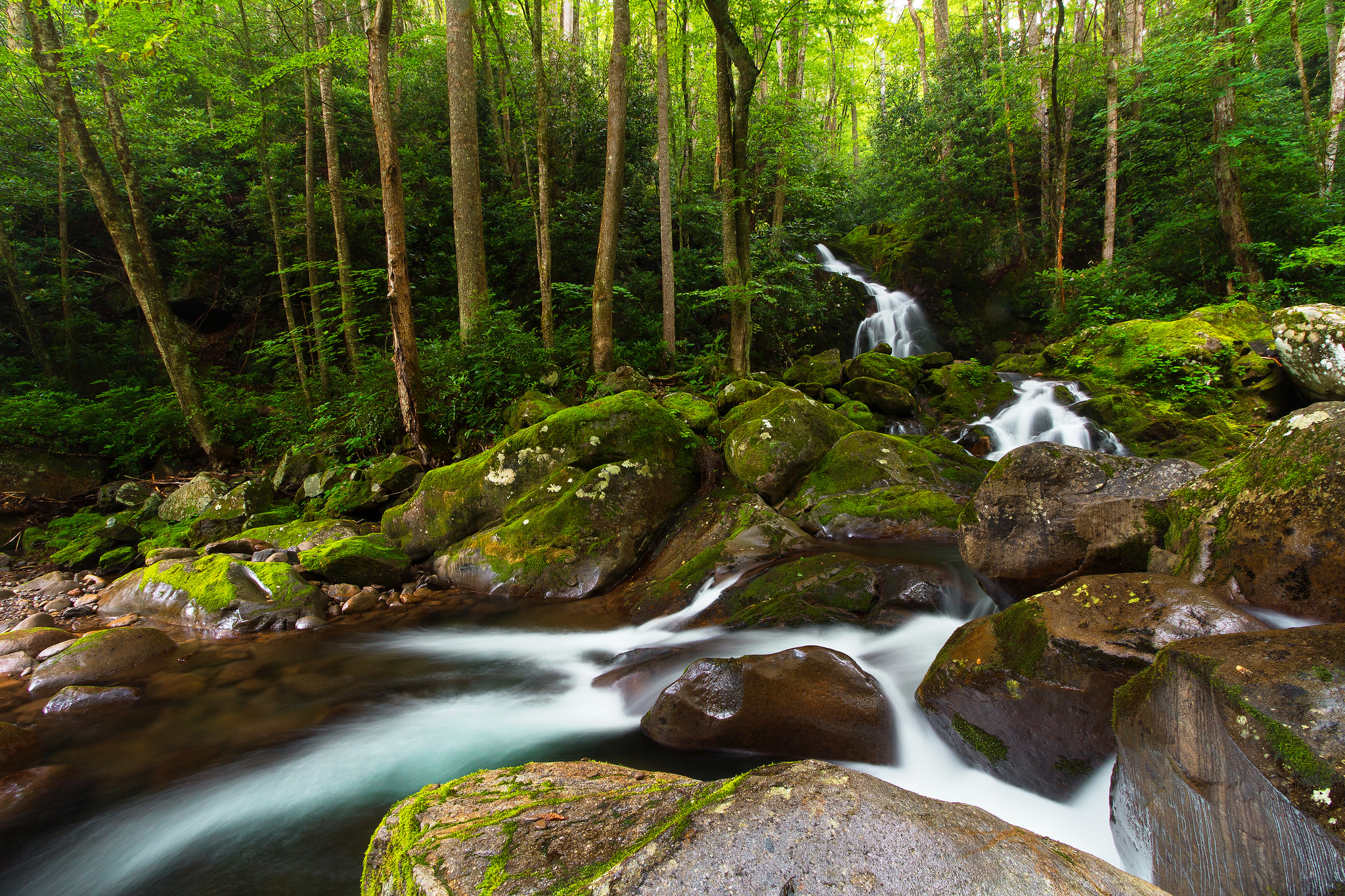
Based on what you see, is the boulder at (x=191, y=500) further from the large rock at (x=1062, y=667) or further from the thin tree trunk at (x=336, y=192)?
the large rock at (x=1062, y=667)

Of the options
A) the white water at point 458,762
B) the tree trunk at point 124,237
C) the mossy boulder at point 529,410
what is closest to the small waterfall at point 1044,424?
the white water at point 458,762

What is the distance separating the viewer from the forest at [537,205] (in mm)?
10289

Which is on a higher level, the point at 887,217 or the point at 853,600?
the point at 887,217

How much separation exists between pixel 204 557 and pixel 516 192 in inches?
435

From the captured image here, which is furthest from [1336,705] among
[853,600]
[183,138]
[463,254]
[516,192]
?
[183,138]

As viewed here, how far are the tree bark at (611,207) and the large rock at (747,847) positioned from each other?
30.7 ft

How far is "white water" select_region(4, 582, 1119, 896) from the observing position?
319 centimetres

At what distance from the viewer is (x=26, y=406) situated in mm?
10594

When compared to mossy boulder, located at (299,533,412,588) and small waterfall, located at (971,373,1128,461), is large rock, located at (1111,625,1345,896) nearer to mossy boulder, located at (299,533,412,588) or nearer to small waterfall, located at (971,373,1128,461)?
small waterfall, located at (971,373,1128,461)

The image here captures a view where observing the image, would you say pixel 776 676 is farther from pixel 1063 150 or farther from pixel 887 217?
pixel 887 217

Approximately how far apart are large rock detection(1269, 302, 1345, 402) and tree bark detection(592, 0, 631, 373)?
32.6 feet

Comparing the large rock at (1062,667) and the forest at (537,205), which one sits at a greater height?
the forest at (537,205)

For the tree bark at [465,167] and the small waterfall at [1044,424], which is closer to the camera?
the small waterfall at [1044,424]

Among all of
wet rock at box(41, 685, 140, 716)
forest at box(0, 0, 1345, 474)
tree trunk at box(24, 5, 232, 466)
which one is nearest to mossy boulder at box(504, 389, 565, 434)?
forest at box(0, 0, 1345, 474)
